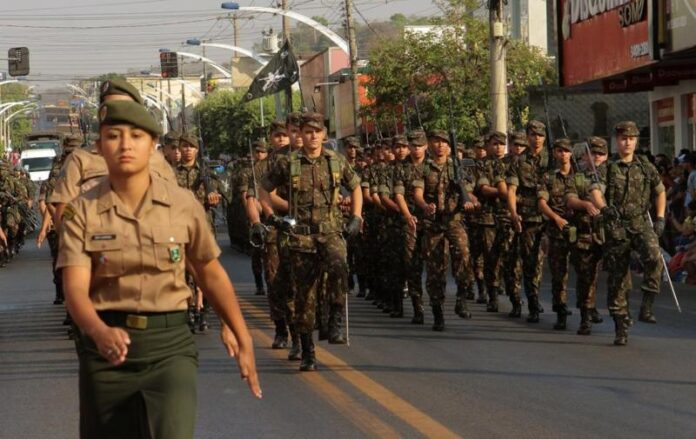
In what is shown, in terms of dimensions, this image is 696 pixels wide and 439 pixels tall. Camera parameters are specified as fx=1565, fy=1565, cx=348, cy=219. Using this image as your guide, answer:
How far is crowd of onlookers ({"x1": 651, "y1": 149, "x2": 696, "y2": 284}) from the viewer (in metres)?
19.9

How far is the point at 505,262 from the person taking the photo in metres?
16.8

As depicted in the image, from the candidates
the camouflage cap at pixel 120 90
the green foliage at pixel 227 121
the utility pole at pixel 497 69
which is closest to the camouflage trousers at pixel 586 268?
the camouflage cap at pixel 120 90

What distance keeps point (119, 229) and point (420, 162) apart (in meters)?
9.97

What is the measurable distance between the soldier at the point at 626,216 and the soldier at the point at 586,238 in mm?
465

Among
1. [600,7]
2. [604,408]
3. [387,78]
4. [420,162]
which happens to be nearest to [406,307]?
[420,162]

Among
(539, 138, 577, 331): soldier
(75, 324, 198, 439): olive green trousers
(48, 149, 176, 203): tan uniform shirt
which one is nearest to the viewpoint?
(75, 324, 198, 439): olive green trousers

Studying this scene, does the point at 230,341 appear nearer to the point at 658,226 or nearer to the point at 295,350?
the point at 295,350

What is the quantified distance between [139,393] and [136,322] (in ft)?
0.86

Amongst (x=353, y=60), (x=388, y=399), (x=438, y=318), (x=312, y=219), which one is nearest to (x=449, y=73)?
(x=353, y=60)

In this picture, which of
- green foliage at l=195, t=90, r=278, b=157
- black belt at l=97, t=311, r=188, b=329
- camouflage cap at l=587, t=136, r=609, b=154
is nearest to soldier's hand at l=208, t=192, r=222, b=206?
camouflage cap at l=587, t=136, r=609, b=154

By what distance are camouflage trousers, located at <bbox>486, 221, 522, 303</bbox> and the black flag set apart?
14310 millimetres

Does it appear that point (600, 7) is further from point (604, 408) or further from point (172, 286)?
point (172, 286)

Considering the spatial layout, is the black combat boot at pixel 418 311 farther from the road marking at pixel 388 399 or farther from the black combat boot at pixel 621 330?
the black combat boot at pixel 621 330

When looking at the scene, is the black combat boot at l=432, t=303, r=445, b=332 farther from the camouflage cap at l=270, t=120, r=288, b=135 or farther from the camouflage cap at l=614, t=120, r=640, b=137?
the camouflage cap at l=614, t=120, r=640, b=137
